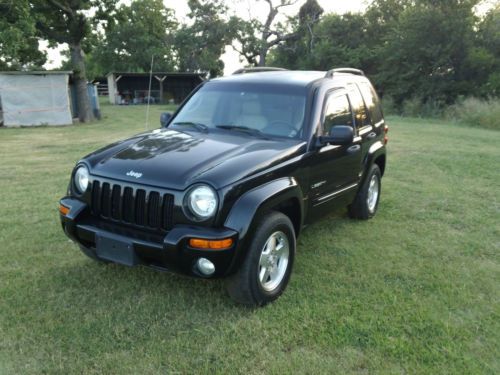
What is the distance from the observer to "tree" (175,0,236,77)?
3925 centimetres

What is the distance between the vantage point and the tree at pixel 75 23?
63.2 feet

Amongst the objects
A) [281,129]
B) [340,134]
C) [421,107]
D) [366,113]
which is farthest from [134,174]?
[421,107]

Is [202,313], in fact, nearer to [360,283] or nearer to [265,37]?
[360,283]

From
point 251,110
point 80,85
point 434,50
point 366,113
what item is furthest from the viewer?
point 434,50

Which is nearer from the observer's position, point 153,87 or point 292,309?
point 292,309

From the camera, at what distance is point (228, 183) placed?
3.06 meters

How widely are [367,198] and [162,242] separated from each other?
3205 mm

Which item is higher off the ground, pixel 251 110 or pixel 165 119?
pixel 251 110

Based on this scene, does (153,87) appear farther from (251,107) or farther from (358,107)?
(251,107)

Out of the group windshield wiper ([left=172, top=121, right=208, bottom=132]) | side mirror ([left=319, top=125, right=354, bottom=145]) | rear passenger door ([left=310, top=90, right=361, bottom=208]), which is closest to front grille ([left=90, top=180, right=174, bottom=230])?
windshield wiper ([left=172, top=121, right=208, bottom=132])

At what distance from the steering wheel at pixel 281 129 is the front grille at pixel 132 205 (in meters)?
1.38

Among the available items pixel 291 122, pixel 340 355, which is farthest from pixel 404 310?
pixel 291 122

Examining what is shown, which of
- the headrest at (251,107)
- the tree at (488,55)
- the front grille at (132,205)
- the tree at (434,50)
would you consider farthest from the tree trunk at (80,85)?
the tree at (488,55)

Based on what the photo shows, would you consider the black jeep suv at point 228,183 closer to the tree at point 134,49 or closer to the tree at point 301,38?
the tree at point 301,38
